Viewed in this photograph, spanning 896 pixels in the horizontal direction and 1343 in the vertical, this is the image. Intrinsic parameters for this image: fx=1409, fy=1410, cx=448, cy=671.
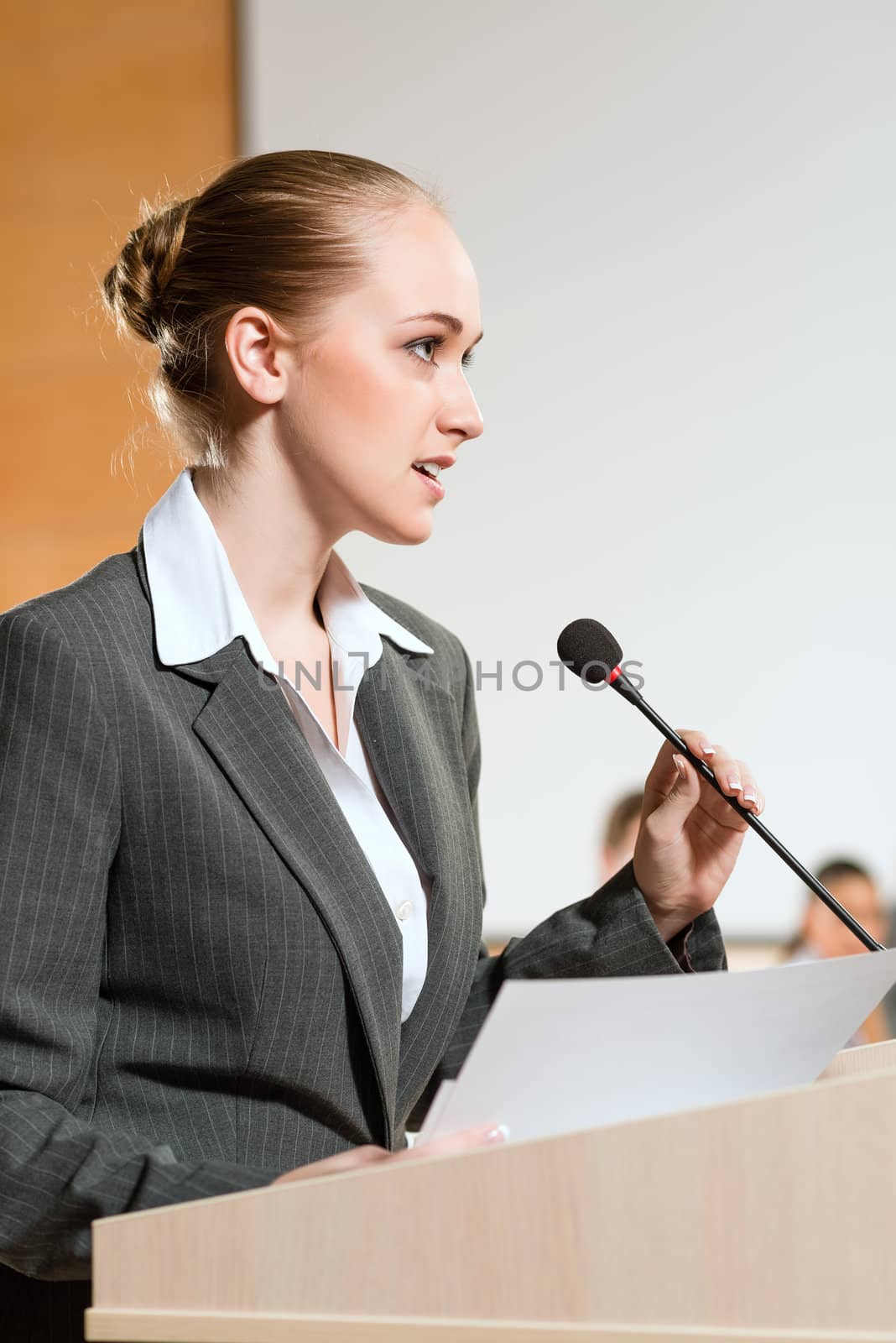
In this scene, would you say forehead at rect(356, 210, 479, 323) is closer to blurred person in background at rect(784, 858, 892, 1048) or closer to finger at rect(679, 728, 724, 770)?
finger at rect(679, 728, 724, 770)

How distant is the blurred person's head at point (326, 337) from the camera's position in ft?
3.63

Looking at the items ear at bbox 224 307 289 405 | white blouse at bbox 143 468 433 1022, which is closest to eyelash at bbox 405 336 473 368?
ear at bbox 224 307 289 405

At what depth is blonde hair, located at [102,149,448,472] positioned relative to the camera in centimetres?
113

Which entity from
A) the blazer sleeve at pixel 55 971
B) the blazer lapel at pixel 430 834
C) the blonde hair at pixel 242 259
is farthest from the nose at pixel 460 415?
the blazer sleeve at pixel 55 971

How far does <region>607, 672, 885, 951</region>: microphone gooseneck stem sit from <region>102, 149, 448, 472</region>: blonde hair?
1.25 feet

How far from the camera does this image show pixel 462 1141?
61cm

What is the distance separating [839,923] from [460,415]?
2254mm

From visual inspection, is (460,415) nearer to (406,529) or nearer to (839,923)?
(406,529)

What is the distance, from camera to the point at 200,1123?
95cm

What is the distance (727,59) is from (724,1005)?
317 centimetres

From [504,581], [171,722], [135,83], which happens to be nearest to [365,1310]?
[171,722]

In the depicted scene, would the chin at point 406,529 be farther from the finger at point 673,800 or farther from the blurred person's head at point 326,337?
the finger at point 673,800

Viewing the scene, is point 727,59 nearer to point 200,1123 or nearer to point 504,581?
point 504,581

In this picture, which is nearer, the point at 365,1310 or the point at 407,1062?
the point at 365,1310
